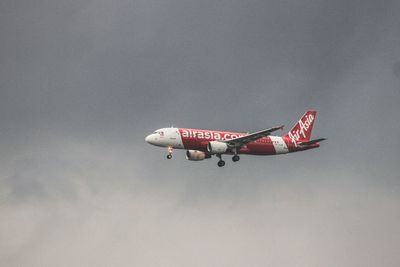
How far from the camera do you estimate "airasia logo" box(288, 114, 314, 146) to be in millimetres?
113688

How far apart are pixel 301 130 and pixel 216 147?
2099 cm

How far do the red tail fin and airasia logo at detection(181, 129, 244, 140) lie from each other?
13.1 meters

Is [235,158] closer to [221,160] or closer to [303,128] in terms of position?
[221,160]

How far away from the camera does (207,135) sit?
101750 millimetres

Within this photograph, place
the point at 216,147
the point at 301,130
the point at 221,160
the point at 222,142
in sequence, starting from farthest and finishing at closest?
the point at 301,130
the point at 221,160
the point at 222,142
the point at 216,147

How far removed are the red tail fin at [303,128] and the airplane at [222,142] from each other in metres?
0.87

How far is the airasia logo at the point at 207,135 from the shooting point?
100 m

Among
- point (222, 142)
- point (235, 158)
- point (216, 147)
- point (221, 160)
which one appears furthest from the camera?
point (221, 160)

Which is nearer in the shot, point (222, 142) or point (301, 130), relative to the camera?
point (222, 142)

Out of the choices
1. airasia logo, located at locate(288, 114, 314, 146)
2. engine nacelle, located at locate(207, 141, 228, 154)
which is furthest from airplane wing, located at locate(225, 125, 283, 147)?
airasia logo, located at locate(288, 114, 314, 146)

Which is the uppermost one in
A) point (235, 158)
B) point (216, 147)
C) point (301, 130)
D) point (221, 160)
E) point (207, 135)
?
point (301, 130)

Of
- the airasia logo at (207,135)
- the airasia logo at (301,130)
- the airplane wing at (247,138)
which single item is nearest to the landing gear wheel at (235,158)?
the airplane wing at (247,138)

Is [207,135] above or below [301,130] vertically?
below

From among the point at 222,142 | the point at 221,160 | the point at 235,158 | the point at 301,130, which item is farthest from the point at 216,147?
the point at 301,130
